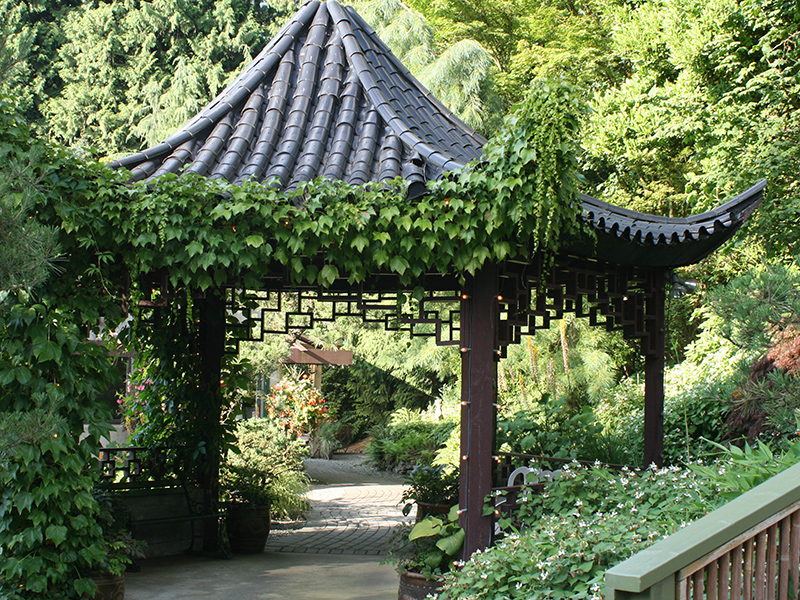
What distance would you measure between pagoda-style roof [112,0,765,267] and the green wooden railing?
2.14 m

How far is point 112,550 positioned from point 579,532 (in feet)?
10.9

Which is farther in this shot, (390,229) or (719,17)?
(719,17)

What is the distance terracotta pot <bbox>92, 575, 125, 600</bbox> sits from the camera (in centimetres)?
477

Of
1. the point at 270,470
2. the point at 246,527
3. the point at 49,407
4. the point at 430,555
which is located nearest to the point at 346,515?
the point at 270,470

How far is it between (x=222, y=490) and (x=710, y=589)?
220 inches

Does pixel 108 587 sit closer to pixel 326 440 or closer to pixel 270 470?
pixel 270 470

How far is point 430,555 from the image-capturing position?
4738 mm

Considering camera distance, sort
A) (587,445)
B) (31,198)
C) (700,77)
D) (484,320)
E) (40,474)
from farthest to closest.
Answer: (700,77) < (587,445) < (484,320) < (40,474) < (31,198)

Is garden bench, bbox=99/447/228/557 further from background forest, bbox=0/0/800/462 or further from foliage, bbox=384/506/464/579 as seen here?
background forest, bbox=0/0/800/462

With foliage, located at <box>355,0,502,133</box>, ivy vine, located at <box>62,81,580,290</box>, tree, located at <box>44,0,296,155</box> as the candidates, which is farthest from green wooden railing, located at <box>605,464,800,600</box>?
tree, located at <box>44,0,296,155</box>

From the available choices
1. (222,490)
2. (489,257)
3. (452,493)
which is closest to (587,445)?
(452,493)

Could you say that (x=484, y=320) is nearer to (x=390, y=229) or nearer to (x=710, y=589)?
(x=390, y=229)

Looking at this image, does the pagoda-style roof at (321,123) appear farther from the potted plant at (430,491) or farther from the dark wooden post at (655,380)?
the potted plant at (430,491)

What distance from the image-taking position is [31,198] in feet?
12.2
